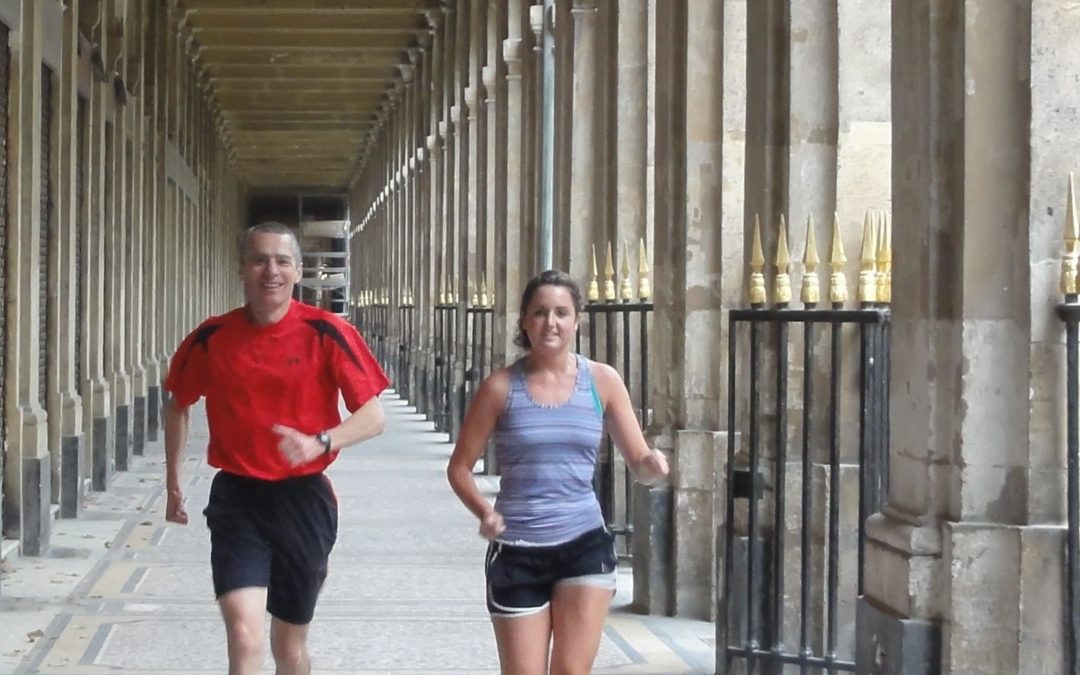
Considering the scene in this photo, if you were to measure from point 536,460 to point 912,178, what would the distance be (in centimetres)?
172

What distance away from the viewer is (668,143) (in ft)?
35.4

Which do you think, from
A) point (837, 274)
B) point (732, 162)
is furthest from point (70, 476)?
point (837, 274)

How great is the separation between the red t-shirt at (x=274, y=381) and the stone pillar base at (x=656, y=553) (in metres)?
4.49

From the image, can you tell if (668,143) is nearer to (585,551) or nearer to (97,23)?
(585,551)

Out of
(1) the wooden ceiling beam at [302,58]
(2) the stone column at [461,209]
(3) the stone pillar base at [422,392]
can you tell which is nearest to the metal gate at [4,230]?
(2) the stone column at [461,209]

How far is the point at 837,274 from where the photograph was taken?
754cm

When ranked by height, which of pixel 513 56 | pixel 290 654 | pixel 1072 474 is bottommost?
pixel 290 654

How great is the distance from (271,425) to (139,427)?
631 inches

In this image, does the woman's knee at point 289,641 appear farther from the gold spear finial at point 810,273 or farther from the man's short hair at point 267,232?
the gold spear finial at point 810,273

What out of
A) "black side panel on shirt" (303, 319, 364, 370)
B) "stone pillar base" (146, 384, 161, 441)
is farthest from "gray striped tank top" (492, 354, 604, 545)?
"stone pillar base" (146, 384, 161, 441)

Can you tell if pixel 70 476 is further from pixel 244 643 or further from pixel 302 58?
pixel 302 58

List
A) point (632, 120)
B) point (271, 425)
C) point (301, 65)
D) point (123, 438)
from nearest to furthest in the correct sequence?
point (271, 425) → point (632, 120) → point (123, 438) → point (301, 65)

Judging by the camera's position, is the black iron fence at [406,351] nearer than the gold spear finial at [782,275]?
No

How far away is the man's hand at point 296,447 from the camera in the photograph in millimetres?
5531
